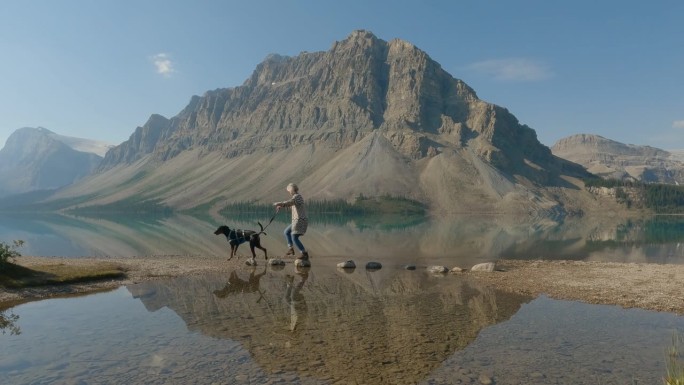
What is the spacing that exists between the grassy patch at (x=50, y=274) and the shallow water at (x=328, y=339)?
3.07 m

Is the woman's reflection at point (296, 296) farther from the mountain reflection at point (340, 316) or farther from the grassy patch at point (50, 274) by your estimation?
the grassy patch at point (50, 274)

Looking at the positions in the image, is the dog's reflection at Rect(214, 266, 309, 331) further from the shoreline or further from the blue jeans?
the shoreline

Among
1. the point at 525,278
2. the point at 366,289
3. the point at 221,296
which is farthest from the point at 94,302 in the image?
the point at 525,278

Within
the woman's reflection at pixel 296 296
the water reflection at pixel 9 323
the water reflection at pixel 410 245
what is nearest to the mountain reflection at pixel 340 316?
the woman's reflection at pixel 296 296

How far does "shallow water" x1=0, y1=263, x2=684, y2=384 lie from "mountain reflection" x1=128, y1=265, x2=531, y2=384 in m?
0.05

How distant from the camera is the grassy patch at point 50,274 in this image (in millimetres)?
19625

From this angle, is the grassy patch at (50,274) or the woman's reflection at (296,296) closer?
the woman's reflection at (296,296)

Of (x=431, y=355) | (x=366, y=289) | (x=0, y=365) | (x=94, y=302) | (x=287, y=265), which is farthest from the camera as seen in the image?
(x=287, y=265)

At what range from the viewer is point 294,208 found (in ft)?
84.3

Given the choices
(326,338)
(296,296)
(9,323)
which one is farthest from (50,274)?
(326,338)

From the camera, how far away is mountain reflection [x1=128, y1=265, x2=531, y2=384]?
421 inches

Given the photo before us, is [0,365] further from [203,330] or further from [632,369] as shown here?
[632,369]

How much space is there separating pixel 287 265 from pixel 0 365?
61.2ft

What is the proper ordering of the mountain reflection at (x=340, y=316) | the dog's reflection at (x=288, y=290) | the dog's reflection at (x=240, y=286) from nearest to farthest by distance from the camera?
1. the mountain reflection at (x=340, y=316)
2. the dog's reflection at (x=288, y=290)
3. the dog's reflection at (x=240, y=286)
